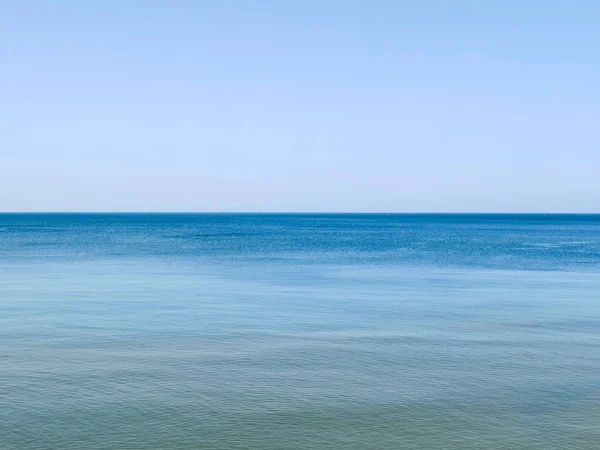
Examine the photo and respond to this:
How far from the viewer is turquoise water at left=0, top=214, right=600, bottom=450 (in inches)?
806

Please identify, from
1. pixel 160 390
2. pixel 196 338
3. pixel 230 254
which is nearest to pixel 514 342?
pixel 196 338

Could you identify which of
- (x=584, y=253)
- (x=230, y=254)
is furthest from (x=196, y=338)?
(x=584, y=253)

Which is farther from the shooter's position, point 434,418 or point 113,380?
point 113,380

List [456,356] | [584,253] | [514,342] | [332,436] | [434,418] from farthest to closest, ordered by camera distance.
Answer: [584,253] < [514,342] < [456,356] < [434,418] < [332,436]

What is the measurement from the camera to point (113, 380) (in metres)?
25.4

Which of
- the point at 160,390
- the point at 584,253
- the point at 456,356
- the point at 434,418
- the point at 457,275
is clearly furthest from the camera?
the point at 584,253

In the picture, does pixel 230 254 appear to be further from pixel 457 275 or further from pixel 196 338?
pixel 196 338

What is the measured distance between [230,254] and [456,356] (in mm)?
69894

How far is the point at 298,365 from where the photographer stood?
28109mm

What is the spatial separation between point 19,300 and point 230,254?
52295mm

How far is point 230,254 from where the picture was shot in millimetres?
97750

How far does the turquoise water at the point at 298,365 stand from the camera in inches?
806

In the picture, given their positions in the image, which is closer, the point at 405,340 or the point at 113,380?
the point at 113,380

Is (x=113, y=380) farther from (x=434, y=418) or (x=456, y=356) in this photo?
(x=456, y=356)
